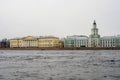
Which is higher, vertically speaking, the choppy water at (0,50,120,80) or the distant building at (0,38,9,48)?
the distant building at (0,38,9,48)

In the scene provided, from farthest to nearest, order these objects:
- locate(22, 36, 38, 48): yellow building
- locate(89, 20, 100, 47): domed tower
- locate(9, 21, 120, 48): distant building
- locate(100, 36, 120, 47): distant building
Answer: locate(22, 36, 38, 48): yellow building → locate(89, 20, 100, 47): domed tower → locate(9, 21, 120, 48): distant building → locate(100, 36, 120, 47): distant building

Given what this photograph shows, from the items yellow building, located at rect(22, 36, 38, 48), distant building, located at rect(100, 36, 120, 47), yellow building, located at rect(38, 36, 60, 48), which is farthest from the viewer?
yellow building, located at rect(22, 36, 38, 48)

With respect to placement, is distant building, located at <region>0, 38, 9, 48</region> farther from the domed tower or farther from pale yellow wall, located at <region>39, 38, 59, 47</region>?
the domed tower

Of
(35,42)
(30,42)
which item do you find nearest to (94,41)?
(35,42)

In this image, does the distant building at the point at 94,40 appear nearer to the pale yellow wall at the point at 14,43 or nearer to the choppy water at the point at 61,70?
the pale yellow wall at the point at 14,43

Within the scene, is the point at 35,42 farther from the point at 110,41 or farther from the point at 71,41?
the point at 110,41

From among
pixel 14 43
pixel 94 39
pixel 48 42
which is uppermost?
pixel 94 39

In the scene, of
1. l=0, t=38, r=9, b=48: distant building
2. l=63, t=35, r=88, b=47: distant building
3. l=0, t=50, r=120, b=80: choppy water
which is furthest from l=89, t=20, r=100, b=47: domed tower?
l=0, t=50, r=120, b=80: choppy water

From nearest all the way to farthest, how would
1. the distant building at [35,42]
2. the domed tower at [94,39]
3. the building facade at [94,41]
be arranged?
the building facade at [94,41]
the domed tower at [94,39]
the distant building at [35,42]

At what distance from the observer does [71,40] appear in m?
118

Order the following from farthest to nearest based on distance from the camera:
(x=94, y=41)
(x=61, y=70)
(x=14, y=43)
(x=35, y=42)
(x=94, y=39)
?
(x=14, y=43) < (x=35, y=42) < (x=94, y=41) < (x=94, y=39) < (x=61, y=70)

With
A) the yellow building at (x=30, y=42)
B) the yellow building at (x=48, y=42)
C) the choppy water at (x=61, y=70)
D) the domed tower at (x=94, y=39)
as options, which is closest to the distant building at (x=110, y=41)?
the domed tower at (x=94, y=39)

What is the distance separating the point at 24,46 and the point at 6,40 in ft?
68.5

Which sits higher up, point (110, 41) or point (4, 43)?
point (110, 41)
